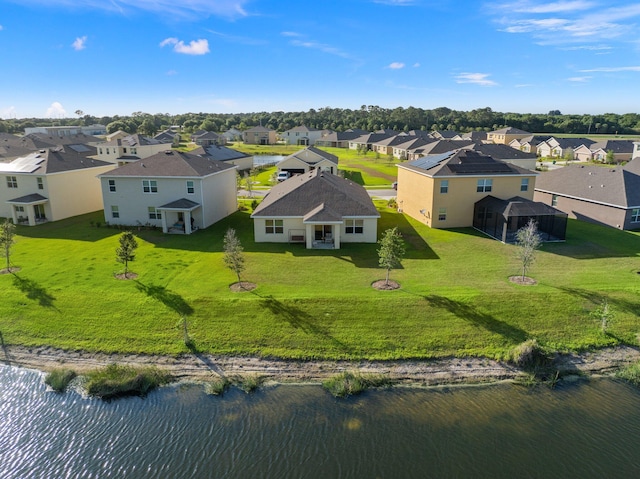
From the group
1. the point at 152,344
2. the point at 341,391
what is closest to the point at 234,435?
the point at 341,391

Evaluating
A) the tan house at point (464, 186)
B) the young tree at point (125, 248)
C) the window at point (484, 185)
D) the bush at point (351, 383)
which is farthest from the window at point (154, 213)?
the window at point (484, 185)

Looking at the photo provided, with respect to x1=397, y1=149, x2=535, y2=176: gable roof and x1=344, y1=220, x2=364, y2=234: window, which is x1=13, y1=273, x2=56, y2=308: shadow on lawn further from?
x1=397, y1=149, x2=535, y2=176: gable roof

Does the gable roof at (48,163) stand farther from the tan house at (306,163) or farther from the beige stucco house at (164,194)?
the tan house at (306,163)

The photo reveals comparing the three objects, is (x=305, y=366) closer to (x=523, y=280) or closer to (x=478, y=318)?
(x=478, y=318)

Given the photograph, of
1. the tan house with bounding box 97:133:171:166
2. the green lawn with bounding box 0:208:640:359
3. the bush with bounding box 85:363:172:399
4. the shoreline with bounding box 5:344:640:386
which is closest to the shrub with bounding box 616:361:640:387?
the shoreline with bounding box 5:344:640:386

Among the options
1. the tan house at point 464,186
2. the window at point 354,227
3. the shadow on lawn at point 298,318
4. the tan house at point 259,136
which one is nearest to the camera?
the shadow on lawn at point 298,318

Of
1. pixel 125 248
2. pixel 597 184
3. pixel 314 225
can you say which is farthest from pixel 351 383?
pixel 597 184
